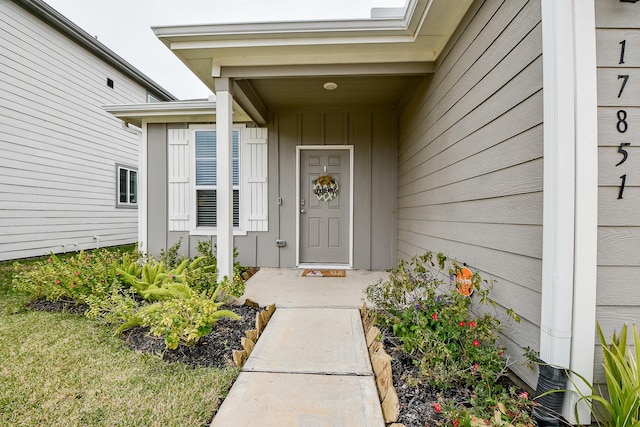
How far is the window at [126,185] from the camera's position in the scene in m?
7.35

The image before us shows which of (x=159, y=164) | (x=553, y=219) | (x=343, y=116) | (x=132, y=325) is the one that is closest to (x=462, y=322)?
(x=553, y=219)

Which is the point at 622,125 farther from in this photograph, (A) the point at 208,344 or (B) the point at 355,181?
(B) the point at 355,181

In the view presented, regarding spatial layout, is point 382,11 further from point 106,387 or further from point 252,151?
point 106,387

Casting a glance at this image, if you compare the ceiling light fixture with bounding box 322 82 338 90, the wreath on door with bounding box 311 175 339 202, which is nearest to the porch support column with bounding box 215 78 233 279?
the ceiling light fixture with bounding box 322 82 338 90

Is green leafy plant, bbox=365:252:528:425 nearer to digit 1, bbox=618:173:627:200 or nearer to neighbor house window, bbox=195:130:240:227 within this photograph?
digit 1, bbox=618:173:627:200

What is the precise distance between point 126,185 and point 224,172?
20.5 feet

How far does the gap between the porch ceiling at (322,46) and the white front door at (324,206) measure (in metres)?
1.29

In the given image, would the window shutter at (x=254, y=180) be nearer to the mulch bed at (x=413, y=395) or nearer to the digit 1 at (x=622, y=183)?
the mulch bed at (x=413, y=395)

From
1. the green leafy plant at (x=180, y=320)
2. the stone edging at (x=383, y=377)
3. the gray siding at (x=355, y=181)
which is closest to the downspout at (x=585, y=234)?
the stone edging at (x=383, y=377)

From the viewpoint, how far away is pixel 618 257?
4.25 feet

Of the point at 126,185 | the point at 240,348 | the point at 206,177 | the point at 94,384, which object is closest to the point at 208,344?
the point at 240,348

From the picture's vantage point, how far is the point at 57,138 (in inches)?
228

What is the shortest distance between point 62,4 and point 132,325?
41.7 ft

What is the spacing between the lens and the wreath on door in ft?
14.9
